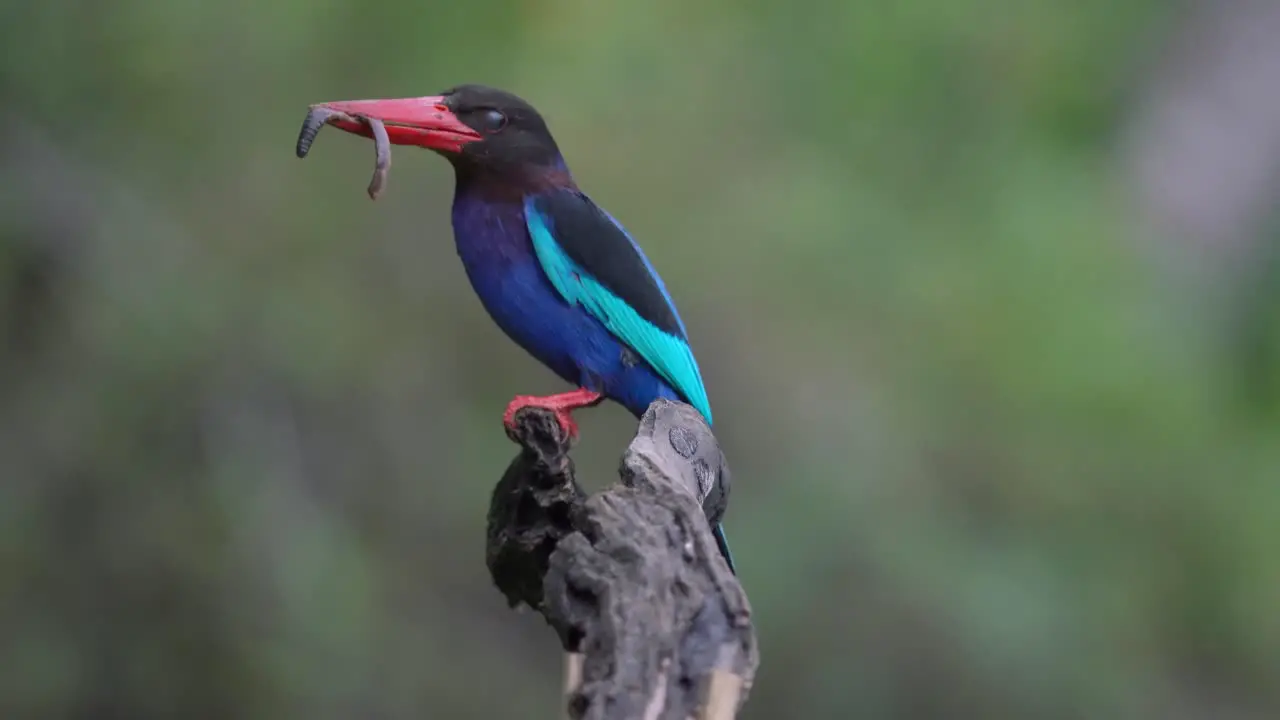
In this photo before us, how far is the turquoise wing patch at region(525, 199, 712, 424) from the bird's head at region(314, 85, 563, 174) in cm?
8

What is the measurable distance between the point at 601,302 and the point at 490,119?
0.32 m

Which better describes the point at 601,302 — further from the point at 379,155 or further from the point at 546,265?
the point at 379,155

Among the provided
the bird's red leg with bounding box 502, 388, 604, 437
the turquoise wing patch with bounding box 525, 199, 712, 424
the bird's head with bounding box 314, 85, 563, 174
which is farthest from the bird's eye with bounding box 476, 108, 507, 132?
the bird's red leg with bounding box 502, 388, 604, 437

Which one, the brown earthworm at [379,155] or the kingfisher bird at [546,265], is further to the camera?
the kingfisher bird at [546,265]

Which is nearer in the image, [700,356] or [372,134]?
[372,134]

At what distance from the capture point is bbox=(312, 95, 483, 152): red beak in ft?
5.44

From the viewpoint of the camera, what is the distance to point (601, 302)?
5.68ft

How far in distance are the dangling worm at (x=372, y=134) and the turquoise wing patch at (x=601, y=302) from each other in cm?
24

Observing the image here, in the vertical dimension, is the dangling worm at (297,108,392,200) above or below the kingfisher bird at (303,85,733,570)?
above

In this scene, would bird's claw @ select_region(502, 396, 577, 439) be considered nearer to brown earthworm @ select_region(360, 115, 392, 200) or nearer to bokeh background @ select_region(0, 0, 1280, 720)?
brown earthworm @ select_region(360, 115, 392, 200)

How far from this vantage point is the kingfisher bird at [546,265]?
173 centimetres

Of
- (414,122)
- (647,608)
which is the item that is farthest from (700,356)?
(647,608)

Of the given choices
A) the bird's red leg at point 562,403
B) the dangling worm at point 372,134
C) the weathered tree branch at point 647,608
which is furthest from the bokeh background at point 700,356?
the weathered tree branch at point 647,608

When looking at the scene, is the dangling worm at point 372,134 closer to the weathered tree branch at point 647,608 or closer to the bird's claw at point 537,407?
the bird's claw at point 537,407
